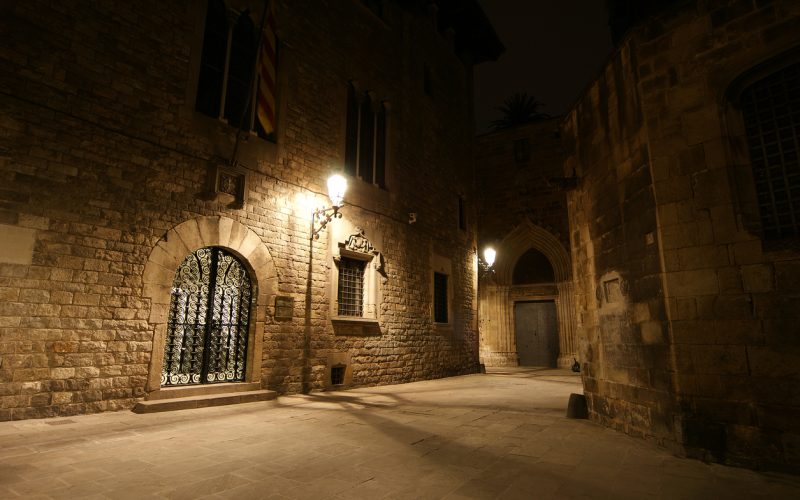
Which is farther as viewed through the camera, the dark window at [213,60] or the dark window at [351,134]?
the dark window at [351,134]

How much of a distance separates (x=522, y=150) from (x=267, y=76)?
1053cm

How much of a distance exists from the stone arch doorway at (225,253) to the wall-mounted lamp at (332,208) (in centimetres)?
112

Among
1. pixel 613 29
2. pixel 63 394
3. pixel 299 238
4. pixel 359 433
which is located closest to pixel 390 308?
pixel 299 238

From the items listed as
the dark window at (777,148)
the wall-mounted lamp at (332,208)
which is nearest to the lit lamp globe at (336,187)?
the wall-mounted lamp at (332,208)

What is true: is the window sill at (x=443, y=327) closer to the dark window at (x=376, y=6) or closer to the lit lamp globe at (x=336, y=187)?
the lit lamp globe at (x=336, y=187)

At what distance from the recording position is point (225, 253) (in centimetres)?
636

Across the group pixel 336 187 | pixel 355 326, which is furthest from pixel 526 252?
pixel 336 187

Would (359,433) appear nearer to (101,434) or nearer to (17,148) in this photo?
(101,434)

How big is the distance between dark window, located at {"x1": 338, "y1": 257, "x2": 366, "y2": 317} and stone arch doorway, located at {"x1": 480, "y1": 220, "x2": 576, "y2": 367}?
7.33 metres

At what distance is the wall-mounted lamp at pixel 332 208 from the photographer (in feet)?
23.5

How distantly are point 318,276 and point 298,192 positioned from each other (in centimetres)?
154

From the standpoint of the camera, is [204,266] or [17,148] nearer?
[17,148]

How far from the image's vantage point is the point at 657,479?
9.00 feet

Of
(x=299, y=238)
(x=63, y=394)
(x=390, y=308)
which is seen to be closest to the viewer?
(x=63, y=394)
